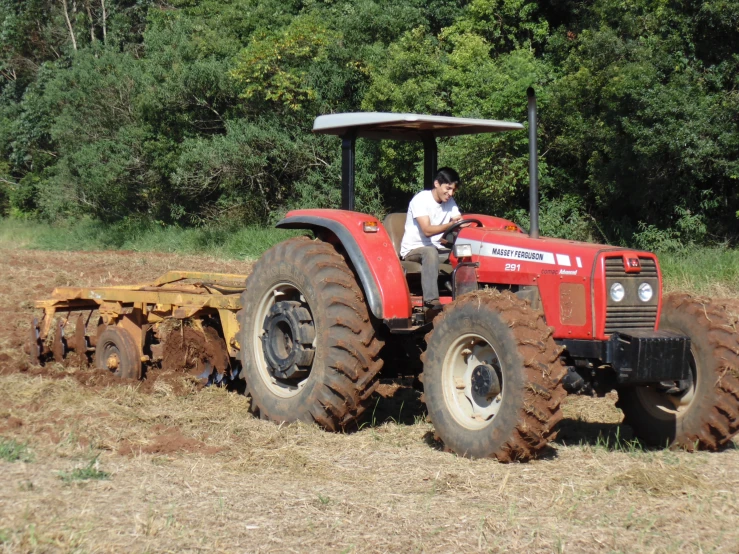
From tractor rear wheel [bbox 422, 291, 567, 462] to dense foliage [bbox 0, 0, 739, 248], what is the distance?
10308 mm

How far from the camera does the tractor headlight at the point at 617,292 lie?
632cm

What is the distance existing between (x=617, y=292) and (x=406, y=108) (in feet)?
46.5

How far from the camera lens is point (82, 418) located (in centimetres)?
701

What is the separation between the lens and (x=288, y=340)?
7.54m

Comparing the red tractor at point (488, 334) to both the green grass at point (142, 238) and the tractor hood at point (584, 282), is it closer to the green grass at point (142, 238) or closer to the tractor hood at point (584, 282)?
the tractor hood at point (584, 282)

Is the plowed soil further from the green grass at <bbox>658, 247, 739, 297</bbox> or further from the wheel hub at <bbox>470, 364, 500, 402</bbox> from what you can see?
the green grass at <bbox>658, 247, 739, 297</bbox>

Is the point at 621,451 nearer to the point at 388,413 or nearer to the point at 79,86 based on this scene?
the point at 388,413

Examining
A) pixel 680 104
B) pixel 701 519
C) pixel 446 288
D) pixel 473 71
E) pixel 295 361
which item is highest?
pixel 473 71

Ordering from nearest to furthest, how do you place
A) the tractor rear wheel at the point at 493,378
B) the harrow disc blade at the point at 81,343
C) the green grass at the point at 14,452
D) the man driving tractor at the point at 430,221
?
the green grass at the point at 14,452, the tractor rear wheel at the point at 493,378, the man driving tractor at the point at 430,221, the harrow disc blade at the point at 81,343

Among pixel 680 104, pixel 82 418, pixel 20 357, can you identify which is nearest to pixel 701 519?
pixel 82 418

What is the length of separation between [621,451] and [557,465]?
0.74 meters

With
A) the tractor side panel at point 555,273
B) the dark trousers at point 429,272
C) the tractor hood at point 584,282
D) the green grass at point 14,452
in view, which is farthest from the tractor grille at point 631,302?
the green grass at point 14,452

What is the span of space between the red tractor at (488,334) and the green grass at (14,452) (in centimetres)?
202

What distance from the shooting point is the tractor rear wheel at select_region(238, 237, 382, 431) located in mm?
6883
